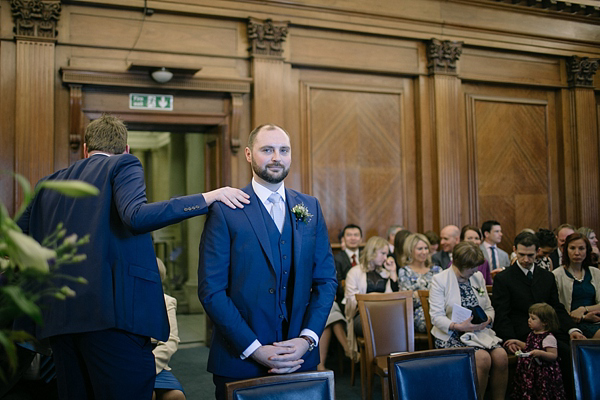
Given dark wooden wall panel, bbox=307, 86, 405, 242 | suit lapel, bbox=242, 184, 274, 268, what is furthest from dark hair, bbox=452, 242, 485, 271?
dark wooden wall panel, bbox=307, 86, 405, 242

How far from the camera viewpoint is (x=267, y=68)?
6.43 m

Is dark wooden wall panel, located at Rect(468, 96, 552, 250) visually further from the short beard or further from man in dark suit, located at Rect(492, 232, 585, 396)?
the short beard

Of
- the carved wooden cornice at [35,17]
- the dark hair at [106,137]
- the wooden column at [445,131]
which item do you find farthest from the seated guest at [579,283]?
the carved wooden cornice at [35,17]

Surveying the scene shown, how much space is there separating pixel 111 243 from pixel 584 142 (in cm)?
785

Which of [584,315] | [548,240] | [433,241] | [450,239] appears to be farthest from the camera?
[433,241]

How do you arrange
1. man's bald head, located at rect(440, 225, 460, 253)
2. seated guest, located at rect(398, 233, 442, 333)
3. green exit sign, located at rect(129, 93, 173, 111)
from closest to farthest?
seated guest, located at rect(398, 233, 442, 333) < green exit sign, located at rect(129, 93, 173, 111) < man's bald head, located at rect(440, 225, 460, 253)

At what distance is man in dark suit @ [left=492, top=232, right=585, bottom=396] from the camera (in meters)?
4.30

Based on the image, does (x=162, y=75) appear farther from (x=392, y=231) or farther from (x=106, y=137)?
(x=106, y=137)

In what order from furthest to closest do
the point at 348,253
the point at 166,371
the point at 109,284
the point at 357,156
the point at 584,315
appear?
the point at 357,156, the point at 348,253, the point at 584,315, the point at 166,371, the point at 109,284

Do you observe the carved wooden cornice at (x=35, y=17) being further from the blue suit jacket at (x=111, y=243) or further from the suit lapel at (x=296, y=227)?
the suit lapel at (x=296, y=227)

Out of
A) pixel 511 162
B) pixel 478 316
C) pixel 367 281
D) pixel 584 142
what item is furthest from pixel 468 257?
pixel 584 142

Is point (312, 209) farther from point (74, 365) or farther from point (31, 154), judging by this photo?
point (31, 154)

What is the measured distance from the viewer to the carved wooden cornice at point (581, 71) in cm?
816

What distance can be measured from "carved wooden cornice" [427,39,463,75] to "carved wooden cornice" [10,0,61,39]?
451 cm
